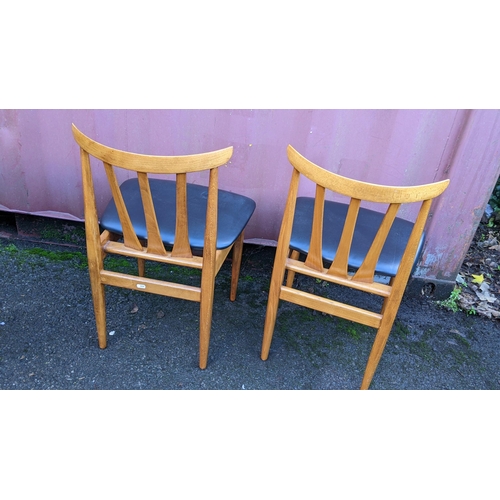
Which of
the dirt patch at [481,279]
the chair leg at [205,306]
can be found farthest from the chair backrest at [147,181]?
the dirt patch at [481,279]

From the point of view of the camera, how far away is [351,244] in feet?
6.31

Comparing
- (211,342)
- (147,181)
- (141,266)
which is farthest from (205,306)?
(141,266)

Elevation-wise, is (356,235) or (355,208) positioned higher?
(355,208)

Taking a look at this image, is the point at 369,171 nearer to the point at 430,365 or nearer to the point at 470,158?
the point at 470,158

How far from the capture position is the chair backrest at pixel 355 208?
4.96 feet

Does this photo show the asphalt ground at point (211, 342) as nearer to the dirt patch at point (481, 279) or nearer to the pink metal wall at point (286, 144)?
the dirt patch at point (481, 279)

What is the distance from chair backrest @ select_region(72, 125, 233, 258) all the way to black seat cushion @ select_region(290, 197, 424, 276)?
0.44 meters

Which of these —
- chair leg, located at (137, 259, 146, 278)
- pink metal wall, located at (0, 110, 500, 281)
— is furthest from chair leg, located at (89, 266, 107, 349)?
pink metal wall, located at (0, 110, 500, 281)

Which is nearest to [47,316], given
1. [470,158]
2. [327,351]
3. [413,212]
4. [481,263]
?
[327,351]

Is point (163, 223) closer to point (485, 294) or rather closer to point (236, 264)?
point (236, 264)

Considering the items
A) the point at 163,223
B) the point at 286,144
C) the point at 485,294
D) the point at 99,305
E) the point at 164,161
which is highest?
the point at 164,161

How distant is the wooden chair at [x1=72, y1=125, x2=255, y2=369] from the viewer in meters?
1.61

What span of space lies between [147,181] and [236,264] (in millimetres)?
968

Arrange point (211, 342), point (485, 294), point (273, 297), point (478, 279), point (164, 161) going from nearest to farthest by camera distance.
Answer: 1. point (164, 161)
2. point (273, 297)
3. point (211, 342)
4. point (485, 294)
5. point (478, 279)
